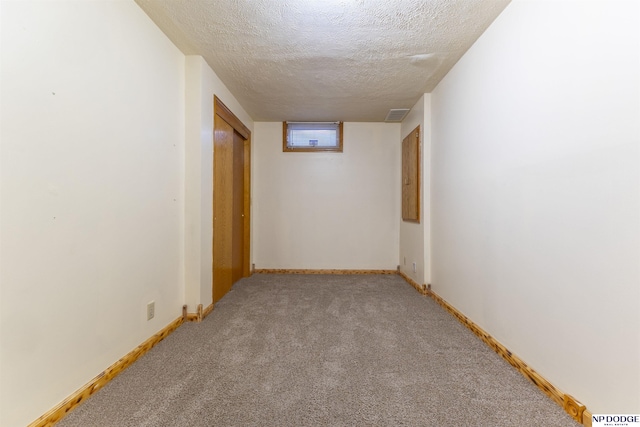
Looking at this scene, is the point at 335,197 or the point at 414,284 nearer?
the point at 414,284

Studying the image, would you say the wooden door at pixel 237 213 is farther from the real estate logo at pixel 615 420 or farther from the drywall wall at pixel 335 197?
the real estate logo at pixel 615 420

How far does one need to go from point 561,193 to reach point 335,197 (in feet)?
10.6

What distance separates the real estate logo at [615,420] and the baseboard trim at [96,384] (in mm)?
2409

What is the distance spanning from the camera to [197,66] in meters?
2.49

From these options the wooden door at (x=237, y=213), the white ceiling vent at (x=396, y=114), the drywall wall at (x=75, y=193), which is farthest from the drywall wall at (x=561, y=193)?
the wooden door at (x=237, y=213)

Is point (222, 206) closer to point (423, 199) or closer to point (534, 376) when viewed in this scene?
point (423, 199)

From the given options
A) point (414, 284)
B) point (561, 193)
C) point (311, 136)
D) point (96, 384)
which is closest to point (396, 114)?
point (311, 136)

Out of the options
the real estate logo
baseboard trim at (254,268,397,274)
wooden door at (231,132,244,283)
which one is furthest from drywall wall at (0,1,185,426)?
the real estate logo

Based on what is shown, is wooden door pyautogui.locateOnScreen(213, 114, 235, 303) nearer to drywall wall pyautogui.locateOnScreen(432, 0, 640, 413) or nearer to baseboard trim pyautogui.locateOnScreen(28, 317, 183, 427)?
baseboard trim pyautogui.locateOnScreen(28, 317, 183, 427)

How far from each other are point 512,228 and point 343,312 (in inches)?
65.2

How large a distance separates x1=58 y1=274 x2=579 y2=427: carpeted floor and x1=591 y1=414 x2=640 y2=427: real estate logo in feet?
0.42

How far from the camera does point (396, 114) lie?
3984 mm

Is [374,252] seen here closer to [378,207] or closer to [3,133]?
[378,207]

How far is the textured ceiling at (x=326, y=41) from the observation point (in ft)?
6.06
